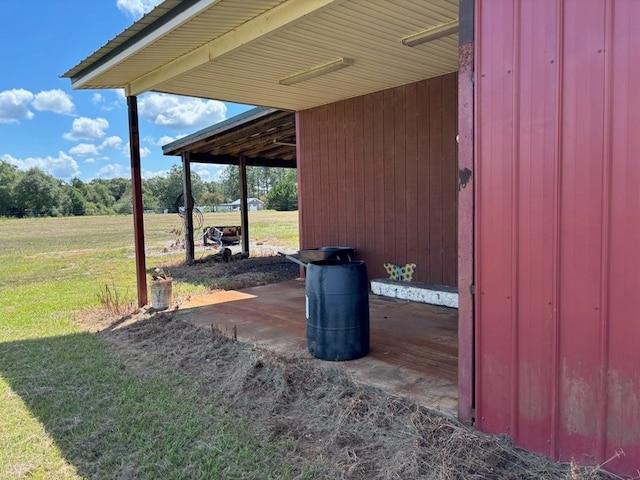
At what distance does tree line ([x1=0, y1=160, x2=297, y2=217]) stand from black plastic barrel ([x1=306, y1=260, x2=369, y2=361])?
38652 mm

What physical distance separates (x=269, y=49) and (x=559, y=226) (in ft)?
10.7

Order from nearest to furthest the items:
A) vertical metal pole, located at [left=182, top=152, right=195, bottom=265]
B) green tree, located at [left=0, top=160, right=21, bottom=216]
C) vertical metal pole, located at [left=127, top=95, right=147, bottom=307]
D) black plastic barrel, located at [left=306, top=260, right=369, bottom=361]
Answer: black plastic barrel, located at [left=306, top=260, right=369, bottom=361] → vertical metal pole, located at [left=127, top=95, right=147, bottom=307] → vertical metal pole, located at [left=182, top=152, right=195, bottom=265] → green tree, located at [left=0, top=160, right=21, bottom=216]

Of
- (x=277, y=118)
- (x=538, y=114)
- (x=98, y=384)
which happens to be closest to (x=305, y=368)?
(x=98, y=384)

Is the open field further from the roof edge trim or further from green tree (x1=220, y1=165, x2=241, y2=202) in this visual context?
green tree (x1=220, y1=165, x2=241, y2=202)

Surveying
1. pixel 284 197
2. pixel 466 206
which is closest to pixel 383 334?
pixel 466 206

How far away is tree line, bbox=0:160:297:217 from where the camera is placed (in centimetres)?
5444

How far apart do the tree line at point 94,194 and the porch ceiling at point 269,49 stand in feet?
119

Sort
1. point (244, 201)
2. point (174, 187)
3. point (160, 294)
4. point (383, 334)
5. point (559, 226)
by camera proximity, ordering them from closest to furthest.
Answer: point (559, 226), point (383, 334), point (160, 294), point (244, 201), point (174, 187)

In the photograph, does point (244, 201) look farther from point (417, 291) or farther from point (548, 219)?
point (548, 219)

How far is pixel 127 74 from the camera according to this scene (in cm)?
498

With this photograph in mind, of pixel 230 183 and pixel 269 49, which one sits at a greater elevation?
pixel 230 183

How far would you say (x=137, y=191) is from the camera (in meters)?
5.56

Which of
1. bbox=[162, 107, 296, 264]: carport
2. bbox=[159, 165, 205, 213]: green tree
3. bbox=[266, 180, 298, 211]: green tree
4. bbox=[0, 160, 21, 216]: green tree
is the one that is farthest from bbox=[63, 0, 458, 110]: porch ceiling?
bbox=[159, 165, 205, 213]: green tree

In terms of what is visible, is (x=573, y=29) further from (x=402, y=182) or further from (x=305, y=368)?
(x=402, y=182)
